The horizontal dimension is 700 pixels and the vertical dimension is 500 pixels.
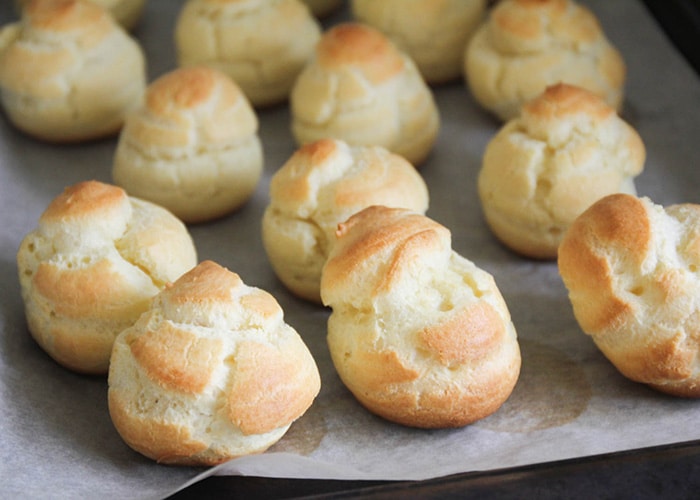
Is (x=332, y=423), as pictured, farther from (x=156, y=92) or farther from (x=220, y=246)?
(x=156, y=92)

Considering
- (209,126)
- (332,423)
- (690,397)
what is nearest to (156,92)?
(209,126)

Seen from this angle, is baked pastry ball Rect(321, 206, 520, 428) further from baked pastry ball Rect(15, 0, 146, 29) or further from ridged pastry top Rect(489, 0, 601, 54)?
baked pastry ball Rect(15, 0, 146, 29)

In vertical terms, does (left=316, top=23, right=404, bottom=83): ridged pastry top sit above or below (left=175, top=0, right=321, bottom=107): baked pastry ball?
above

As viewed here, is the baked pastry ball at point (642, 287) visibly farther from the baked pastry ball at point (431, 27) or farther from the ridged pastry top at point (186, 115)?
the baked pastry ball at point (431, 27)

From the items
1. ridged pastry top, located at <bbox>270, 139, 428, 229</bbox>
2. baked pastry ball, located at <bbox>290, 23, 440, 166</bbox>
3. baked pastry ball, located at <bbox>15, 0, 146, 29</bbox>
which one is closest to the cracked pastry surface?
ridged pastry top, located at <bbox>270, 139, 428, 229</bbox>

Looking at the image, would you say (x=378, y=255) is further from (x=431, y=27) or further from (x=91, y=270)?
(x=431, y=27)

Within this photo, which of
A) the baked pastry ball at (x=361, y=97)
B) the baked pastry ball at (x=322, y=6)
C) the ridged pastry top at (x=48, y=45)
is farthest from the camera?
the baked pastry ball at (x=322, y=6)

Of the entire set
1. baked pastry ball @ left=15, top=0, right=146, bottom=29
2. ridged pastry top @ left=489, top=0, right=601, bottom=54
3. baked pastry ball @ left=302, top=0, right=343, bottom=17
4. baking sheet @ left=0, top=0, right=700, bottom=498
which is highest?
ridged pastry top @ left=489, top=0, right=601, bottom=54

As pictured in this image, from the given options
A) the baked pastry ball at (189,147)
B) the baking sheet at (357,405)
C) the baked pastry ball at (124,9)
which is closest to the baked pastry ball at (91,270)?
the baking sheet at (357,405)
